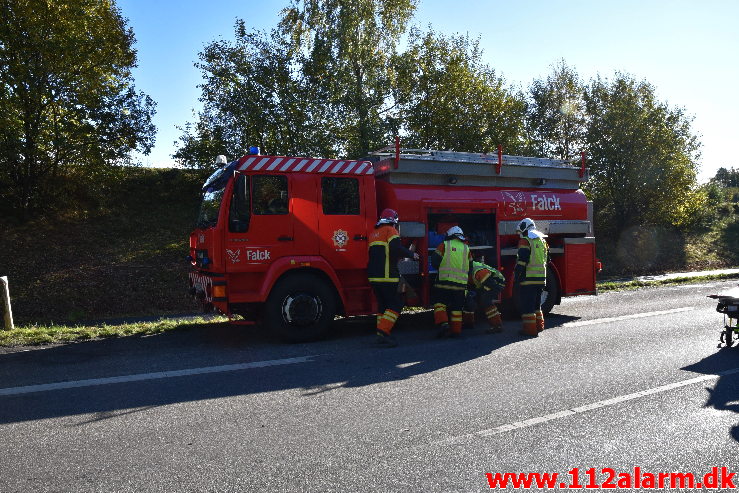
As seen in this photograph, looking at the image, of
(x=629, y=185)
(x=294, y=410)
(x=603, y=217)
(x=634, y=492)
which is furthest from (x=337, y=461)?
(x=603, y=217)

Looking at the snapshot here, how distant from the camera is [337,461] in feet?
11.8

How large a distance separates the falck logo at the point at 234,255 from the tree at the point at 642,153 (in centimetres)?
2157

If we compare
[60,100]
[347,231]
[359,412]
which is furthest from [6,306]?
[60,100]

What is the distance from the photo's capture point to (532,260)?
27.7 ft

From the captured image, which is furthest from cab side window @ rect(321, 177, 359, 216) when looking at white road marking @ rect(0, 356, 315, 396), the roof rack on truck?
white road marking @ rect(0, 356, 315, 396)

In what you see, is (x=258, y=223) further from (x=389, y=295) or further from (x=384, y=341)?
(x=384, y=341)

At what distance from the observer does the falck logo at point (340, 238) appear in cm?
809

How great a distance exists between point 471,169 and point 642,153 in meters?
17.9

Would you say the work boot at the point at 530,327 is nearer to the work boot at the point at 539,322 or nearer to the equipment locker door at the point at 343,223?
the work boot at the point at 539,322

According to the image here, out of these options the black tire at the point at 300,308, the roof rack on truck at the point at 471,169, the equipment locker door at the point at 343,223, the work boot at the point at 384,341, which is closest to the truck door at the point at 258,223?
the black tire at the point at 300,308

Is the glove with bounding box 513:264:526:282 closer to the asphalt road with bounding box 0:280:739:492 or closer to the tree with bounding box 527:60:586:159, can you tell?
the asphalt road with bounding box 0:280:739:492

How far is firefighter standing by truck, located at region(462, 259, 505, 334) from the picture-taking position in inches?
329

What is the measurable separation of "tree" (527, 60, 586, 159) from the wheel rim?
21.4m

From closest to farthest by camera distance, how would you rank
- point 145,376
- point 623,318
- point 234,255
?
point 145,376, point 234,255, point 623,318
